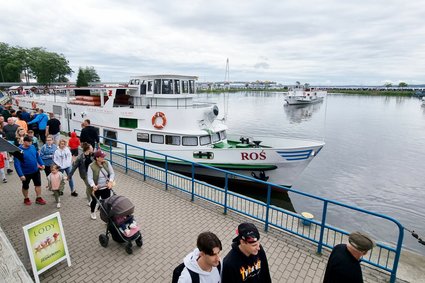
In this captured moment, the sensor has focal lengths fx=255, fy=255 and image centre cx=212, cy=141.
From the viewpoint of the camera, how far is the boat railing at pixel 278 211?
5121 millimetres

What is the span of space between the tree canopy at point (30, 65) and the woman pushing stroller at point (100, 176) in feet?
258

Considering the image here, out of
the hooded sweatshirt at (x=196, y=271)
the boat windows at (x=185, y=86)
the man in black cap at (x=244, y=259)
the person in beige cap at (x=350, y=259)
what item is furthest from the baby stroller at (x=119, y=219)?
the boat windows at (x=185, y=86)

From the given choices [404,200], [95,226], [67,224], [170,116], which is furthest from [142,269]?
[404,200]

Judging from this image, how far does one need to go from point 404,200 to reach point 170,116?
13079mm

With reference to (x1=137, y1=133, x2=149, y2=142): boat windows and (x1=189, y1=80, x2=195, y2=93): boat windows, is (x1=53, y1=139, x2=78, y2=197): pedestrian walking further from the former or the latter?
(x1=189, y1=80, x2=195, y2=93): boat windows

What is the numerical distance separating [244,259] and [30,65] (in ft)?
303

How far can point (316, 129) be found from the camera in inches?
1387

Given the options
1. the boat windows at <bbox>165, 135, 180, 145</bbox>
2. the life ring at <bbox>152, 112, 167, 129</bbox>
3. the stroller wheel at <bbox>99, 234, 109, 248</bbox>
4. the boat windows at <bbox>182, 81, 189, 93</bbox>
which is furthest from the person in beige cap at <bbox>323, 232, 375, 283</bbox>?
the boat windows at <bbox>182, 81, 189, 93</bbox>

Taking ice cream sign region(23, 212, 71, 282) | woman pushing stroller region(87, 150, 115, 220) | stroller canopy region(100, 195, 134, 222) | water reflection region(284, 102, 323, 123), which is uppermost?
woman pushing stroller region(87, 150, 115, 220)

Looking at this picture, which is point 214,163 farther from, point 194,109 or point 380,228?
point 380,228

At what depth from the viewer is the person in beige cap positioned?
273cm

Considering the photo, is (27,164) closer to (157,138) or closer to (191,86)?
(157,138)

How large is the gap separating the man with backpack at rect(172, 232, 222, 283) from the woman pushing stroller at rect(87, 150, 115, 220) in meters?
3.78

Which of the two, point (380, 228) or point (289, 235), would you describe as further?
point (380, 228)
